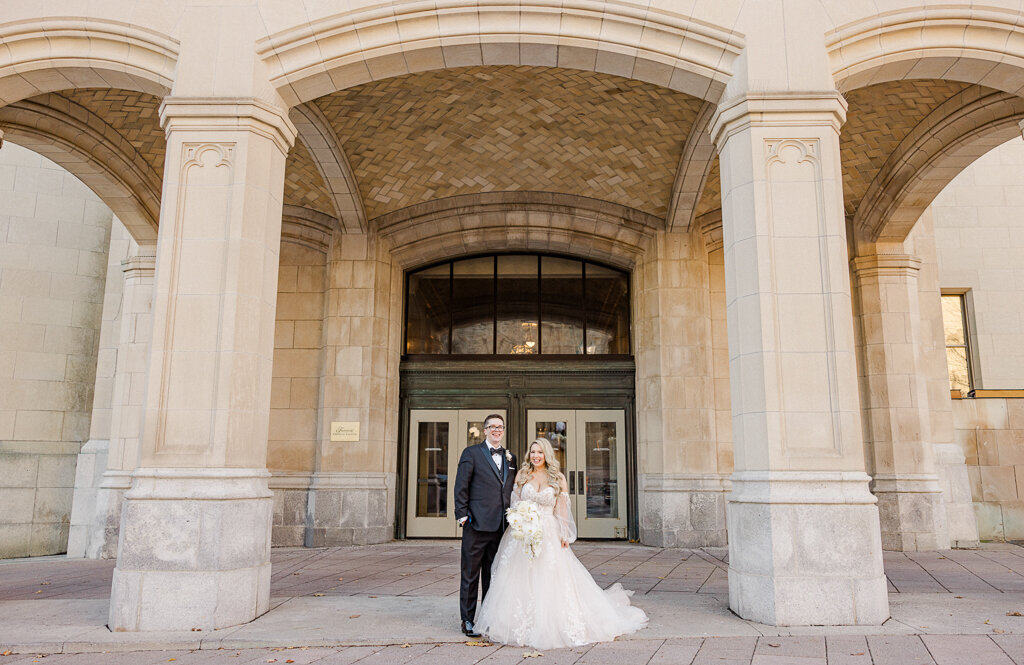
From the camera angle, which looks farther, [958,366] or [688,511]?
[958,366]

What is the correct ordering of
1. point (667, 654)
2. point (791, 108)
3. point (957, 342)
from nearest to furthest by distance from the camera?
point (667, 654) < point (791, 108) < point (957, 342)

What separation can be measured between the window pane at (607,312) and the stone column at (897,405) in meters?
4.01

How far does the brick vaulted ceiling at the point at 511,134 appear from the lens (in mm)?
9297

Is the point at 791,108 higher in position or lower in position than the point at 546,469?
higher

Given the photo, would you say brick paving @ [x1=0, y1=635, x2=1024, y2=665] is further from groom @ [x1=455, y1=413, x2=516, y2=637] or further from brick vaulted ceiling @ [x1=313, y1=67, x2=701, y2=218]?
brick vaulted ceiling @ [x1=313, y1=67, x2=701, y2=218]

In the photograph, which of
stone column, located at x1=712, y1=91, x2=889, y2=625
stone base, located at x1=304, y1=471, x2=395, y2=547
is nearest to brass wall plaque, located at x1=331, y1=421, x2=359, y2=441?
stone base, located at x1=304, y1=471, x2=395, y2=547

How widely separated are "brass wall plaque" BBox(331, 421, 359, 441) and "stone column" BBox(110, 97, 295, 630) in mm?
4972

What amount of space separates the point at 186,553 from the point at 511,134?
730 centimetres

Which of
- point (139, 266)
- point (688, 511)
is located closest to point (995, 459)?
point (688, 511)

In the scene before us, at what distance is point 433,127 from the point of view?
33.6 ft

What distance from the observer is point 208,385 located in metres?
6.20

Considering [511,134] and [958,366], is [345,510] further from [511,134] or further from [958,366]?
[958,366]

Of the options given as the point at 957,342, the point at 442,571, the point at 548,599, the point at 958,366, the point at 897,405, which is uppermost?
the point at 957,342

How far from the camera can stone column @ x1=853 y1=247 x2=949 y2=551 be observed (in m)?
10.8
